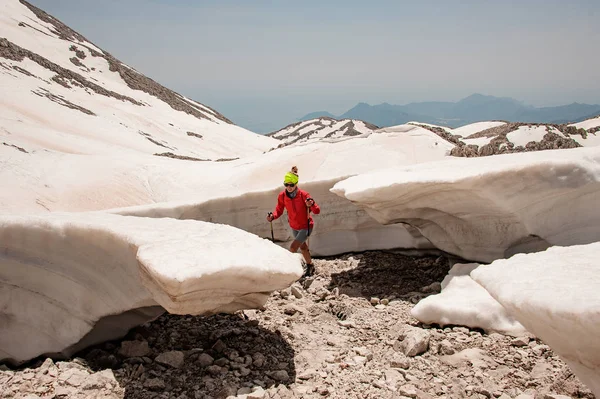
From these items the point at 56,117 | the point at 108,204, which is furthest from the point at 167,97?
the point at 108,204

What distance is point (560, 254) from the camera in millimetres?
3844

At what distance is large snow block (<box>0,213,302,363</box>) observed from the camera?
4.06 metres

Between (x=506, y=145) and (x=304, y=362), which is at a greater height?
(x=506, y=145)

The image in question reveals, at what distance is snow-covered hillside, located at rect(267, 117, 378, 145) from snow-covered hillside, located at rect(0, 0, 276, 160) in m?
5.64

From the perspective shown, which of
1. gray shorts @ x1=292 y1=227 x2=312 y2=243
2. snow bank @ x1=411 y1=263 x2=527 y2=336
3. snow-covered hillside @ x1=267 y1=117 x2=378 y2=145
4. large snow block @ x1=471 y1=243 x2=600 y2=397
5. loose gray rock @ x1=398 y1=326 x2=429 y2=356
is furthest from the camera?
snow-covered hillside @ x1=267 y1=117 x2=378 y2=145

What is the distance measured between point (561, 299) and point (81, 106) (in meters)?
29.0

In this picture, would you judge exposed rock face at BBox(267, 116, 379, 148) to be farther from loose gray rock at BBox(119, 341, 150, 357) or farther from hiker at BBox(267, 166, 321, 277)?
loose gray rock at BBox(119, 341, 150, 357)

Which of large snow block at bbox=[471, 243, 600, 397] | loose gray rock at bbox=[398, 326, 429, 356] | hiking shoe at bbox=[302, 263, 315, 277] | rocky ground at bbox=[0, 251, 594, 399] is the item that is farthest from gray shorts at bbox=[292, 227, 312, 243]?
large snow block at bbox=[471, 243, 600, 397]

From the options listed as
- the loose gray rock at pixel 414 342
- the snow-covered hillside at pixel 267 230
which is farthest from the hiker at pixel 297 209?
the loose gray rock at pixel 414 342

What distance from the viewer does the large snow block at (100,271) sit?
406 cm

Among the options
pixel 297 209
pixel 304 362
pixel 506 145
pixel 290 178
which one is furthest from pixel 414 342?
pixel 506 145

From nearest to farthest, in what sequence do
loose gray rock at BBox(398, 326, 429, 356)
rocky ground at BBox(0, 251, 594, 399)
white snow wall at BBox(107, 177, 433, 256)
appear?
rocky ground at BBox(0, 251, 594, 399), loose gray rock at BBox(398, 326, 429, 356), white snow wall at BBox(107, 177, 433, 256)

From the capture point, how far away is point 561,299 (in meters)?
2.92

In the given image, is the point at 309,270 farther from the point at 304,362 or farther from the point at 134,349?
the point at 134,349
